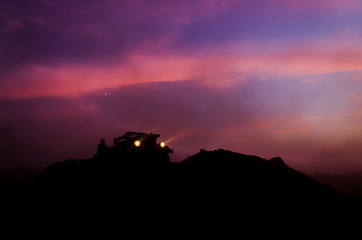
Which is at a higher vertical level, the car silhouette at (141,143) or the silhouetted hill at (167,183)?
the car silhouette at (141,143)

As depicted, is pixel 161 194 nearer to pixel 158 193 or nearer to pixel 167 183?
pixel 158 193

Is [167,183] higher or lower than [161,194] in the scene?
higher

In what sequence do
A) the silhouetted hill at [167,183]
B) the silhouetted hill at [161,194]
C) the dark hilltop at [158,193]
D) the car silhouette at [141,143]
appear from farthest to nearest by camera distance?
the car silhouette at [141,143] < the silhouetted hill at [167,183] < the dark hilltop at [158,193] < the silhouetted hill at [161,194]

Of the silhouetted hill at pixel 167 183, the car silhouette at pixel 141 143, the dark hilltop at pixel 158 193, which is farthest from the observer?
the car silhouette at pixel 141 143

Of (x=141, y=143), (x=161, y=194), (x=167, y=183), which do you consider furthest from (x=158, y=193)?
(x=141, y=143)

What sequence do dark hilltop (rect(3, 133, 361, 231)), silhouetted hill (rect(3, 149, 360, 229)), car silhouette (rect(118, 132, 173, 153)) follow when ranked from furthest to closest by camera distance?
1. car silhouette (rect(118, 132, 173, 153))
2. dark hilltop (rect(3, 133, 361, 231))
3. silhouetted hill (rect(3, 149, 360, 229))

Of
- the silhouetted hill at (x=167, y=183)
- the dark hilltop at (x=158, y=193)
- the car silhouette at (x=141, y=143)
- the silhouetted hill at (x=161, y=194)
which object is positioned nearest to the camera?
the silhouetted hill at (x=161, y=194)

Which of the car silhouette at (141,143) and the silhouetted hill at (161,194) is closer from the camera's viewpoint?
the silhouetted hill at (161,194)

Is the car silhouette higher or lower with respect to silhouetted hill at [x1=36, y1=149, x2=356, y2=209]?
higher

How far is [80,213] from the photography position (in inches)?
606

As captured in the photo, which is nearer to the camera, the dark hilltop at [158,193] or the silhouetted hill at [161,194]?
the silhouetted hill at [161,194]

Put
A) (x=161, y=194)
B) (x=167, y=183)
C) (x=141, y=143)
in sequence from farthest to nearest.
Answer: (x=141, y=143), (x=167, y=183), (x=161, y=194)

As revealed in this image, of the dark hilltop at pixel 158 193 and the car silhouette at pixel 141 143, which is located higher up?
the car silhouette at pixel 141 143

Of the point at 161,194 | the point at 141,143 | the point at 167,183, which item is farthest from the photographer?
the point at 141,143
